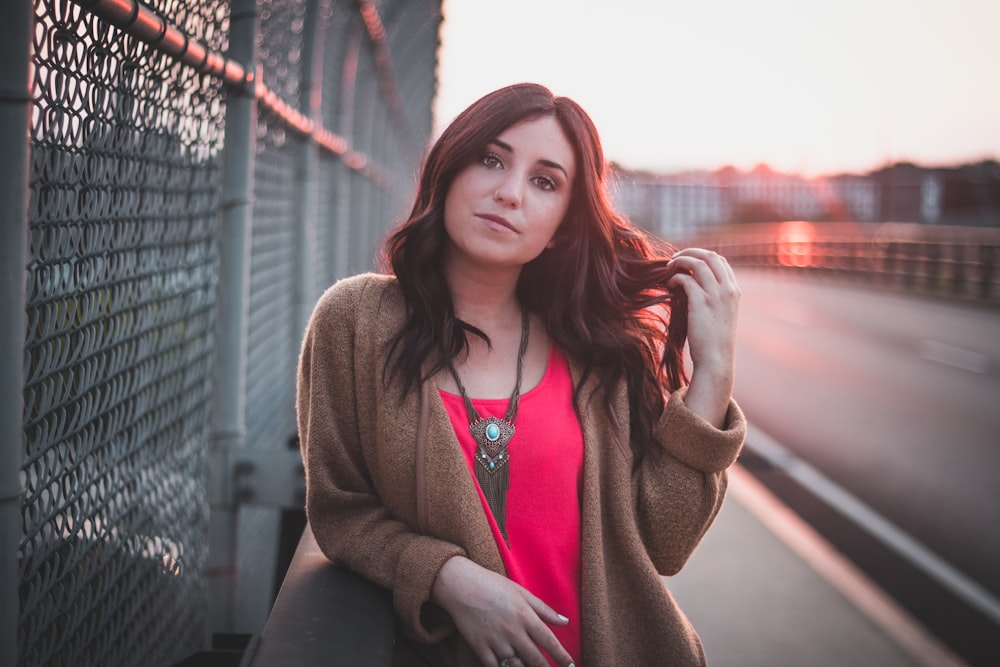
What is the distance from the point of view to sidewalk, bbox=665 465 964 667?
12.6 ft

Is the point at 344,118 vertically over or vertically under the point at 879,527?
over

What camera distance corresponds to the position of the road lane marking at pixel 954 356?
37.1ft

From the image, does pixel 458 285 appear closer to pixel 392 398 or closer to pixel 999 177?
pixel 392 398

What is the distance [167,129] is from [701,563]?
3600 mm

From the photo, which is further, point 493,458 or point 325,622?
point 493,458

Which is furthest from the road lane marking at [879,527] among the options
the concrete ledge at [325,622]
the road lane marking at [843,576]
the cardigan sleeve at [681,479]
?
the concrete ledge at [325,622]

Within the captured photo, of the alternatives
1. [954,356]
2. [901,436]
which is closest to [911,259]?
[954,356]

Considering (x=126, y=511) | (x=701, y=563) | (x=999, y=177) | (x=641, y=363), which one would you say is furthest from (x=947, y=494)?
(x=999, y=177)

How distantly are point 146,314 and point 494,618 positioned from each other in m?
1.15

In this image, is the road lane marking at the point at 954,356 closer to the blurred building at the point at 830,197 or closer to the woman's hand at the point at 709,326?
the woman's hand at the point at 709,326

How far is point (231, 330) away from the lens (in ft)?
9.73

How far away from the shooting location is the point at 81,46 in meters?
1.82

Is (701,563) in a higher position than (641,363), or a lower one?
lower

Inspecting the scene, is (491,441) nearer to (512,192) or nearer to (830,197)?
(512,192)
